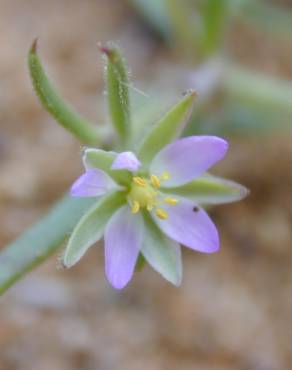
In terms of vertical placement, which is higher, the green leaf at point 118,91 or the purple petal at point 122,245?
the green leaf at point 118,91

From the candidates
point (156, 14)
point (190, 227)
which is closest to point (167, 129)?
point (190, 227)

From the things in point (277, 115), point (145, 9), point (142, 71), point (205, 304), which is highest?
point (145, 9)

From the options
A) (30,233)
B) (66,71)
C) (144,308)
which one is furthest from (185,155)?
(66,71)

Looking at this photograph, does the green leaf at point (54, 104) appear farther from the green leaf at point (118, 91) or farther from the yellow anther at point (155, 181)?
the yellow anther at point (155, 181)

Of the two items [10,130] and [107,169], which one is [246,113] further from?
[107,169]

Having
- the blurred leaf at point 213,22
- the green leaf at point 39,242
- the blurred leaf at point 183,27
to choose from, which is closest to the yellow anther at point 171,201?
the green leaf at point 39,242

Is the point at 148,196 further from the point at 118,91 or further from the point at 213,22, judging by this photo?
the point at 213,22
